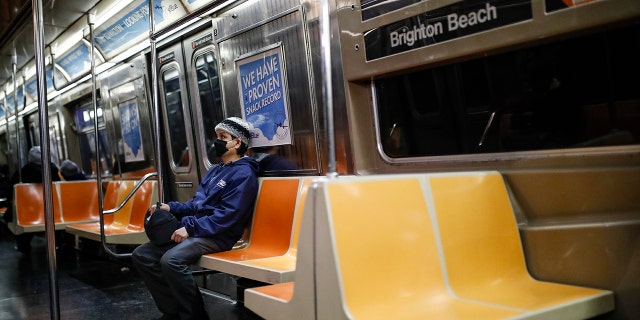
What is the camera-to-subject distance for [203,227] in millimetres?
3850

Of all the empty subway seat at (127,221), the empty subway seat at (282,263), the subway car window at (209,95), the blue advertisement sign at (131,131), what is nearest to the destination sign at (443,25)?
the empty subway seat at (282,263)

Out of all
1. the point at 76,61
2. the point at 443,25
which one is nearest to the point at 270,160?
the point at 443,25

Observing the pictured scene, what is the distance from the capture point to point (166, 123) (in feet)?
20.3

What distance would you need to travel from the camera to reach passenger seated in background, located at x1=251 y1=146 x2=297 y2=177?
4242 millimetres

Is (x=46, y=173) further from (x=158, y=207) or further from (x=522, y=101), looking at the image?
(x=522, y=101)

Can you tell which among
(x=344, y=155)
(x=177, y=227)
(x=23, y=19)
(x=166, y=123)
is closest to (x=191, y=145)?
(x=166, y=123)

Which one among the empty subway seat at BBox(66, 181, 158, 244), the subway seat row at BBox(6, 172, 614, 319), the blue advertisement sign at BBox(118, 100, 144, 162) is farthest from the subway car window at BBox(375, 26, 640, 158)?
the blue advertisement sign at BBox(118, 100, 144, 162)

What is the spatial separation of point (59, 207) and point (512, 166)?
22.6 ft

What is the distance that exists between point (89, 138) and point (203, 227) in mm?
6102

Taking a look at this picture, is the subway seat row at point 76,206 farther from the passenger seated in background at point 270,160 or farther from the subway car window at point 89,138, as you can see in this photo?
the passenger seated in background at point 270,160

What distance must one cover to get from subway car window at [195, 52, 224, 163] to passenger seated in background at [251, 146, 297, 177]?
0.81 m

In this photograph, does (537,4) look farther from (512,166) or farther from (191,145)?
(191,145)

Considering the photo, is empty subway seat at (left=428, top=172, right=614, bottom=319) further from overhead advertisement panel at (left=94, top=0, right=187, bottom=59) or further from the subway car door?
overhead advertisement panel at (left=94, top=0, right=187, bottom=59)

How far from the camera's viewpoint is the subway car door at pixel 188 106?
5273mm
